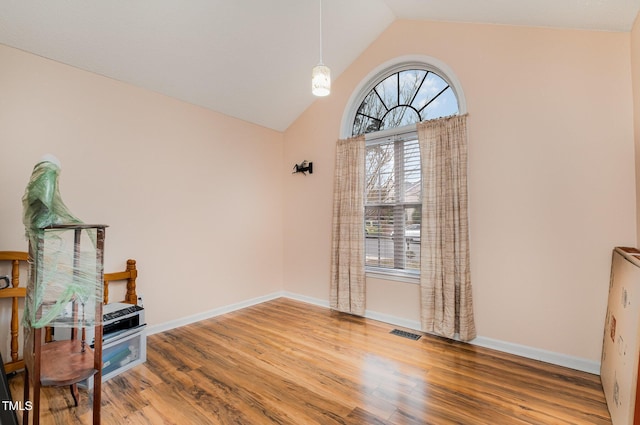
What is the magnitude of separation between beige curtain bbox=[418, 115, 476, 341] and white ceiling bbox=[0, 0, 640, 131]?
1062mm

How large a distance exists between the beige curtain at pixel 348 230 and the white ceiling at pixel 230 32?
3.64 feet

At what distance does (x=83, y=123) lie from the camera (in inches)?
105

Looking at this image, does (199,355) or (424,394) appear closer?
(424,394)

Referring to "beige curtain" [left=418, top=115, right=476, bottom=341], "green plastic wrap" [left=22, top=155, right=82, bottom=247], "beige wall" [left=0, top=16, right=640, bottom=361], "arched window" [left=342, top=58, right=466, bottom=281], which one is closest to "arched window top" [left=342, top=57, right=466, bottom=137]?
"arched window" [left=342, top=58, right=466, bottom=281]

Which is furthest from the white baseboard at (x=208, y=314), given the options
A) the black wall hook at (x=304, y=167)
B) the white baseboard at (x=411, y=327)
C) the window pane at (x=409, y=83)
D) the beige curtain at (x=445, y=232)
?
the window pane at (x=409, y=83)

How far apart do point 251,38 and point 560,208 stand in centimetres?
323

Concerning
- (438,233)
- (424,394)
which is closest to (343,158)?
(438,233)

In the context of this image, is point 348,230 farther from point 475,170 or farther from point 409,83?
point 409,83

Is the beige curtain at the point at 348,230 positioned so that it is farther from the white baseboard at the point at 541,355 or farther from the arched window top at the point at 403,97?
the white baseboard at the point at 541,355

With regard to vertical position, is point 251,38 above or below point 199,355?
above

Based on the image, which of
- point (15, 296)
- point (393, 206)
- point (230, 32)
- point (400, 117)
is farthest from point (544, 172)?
point (15, 296)

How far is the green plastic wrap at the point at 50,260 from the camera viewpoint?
144cm

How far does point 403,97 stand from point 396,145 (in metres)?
0.57

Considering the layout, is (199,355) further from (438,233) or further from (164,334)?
(438,233)
